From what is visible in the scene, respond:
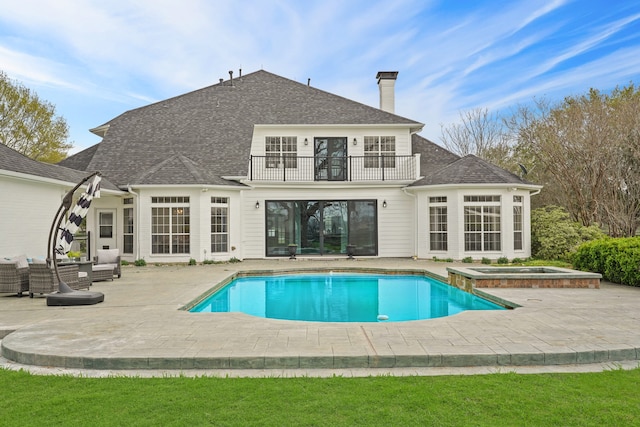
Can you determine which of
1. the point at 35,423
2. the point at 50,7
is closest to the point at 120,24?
the point at 50,7

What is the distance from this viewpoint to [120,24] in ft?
47.7

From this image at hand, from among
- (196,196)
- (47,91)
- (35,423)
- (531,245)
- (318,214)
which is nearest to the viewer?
(35,423)

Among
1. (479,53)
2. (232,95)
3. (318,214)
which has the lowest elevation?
(318,214)

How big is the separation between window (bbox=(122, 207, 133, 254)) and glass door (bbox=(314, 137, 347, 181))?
23.5ft

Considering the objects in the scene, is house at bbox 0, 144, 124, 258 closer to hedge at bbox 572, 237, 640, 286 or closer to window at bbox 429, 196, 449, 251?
window at bbox 429, 196, 449, 251

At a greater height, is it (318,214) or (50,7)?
(50,7)

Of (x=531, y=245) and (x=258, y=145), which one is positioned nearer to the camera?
(x=531, y=245)

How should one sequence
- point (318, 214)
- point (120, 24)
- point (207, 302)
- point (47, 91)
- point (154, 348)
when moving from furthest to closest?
point (47, 91)
point (318, 214)
point (120, 24)
point (207, 302)
point (154, 348)

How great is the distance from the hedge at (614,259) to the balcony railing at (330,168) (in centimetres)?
739

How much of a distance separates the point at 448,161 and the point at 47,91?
23794 mm

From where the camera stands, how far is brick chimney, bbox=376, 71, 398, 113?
66.7 ft

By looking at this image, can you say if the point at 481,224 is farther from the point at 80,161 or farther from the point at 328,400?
the point at 80,161

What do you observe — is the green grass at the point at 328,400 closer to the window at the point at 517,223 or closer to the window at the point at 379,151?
the window at the point at 517,223

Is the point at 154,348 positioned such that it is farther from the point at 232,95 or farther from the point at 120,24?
the point at 232,95
